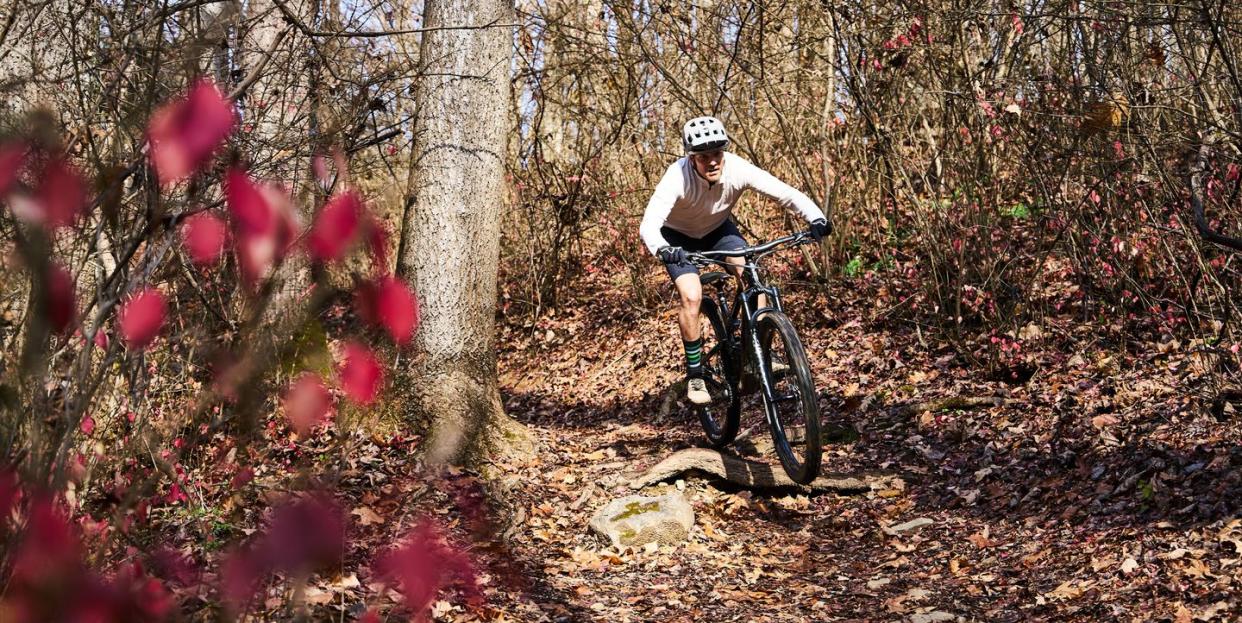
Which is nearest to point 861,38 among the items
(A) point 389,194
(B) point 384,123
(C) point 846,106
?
(C) point 846,106

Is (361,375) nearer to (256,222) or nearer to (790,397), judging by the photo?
(256,222)

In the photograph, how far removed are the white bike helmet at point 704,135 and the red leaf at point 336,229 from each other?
4.90 metres

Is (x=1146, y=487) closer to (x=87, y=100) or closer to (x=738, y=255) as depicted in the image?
(x=738, y=255)

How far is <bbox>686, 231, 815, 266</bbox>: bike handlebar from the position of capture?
19.7ft

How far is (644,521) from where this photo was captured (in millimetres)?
5664

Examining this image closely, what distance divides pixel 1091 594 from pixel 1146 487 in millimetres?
1125

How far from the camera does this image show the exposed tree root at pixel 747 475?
629 centimetres

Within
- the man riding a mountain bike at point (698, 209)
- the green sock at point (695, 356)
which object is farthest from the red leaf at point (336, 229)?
the green sock at point (695, 356)

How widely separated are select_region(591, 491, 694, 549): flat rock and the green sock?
1353mm

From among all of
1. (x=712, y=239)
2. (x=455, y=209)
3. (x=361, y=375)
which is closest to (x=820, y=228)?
(x=712, y=239)

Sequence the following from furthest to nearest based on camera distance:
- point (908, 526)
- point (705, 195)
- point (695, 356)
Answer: point (695, 356), point (705, 195), point (908, 526)

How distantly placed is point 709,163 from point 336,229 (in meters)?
5.19

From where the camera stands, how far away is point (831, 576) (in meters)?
5.18

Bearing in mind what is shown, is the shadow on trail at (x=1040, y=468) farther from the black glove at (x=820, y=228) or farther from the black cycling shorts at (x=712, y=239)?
the black glove at (x=820, y=228)
